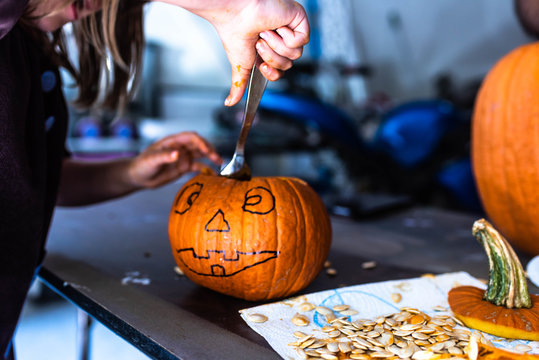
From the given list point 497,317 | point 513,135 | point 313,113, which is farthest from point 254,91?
point 313,113

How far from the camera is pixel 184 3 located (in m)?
0.45

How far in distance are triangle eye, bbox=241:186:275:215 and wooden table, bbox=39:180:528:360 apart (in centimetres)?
13

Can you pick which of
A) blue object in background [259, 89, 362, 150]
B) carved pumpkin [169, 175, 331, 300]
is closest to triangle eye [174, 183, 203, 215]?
carved pumpkin [169, 175, 331, 300]

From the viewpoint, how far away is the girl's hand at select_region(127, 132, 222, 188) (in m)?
0.84

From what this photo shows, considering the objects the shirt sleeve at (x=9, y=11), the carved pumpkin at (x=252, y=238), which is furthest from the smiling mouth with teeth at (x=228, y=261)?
the shirt sleeve at (x=9, y=11)

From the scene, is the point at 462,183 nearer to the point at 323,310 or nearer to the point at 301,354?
the point at 323,310

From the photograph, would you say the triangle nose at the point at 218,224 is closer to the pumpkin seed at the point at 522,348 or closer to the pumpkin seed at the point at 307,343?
the pumpkin seed at the point at 307,343

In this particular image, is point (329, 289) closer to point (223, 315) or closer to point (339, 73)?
point (223, 315)

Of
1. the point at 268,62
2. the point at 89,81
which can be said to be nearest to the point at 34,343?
the point at 89,81

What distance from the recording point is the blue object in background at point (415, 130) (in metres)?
1.85

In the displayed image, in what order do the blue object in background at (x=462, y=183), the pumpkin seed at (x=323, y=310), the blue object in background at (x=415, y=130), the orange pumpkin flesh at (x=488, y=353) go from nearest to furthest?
the orange pumpkin flesh at (x=488, y=353)
the pumpkin seed at (x=323, y=310)
the blue object in background at (x=462, y=183)
the blue object in background at (x=415, y=130)

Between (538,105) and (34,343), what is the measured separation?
1.87 meters

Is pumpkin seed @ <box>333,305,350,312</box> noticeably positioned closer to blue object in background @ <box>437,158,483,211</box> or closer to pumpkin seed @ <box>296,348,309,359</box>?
pumpkin seed @ <box>296,348,309,359</box>

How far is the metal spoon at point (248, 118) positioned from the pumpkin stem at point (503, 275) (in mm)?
318
